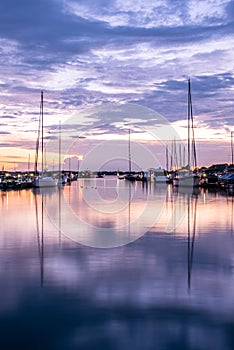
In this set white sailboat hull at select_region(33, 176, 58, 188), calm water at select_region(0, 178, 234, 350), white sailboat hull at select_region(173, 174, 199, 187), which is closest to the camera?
calm water at select_region(0, 178, 234, 350)

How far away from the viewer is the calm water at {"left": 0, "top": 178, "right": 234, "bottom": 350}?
7.04 metres

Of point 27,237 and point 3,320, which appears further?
point 27,237

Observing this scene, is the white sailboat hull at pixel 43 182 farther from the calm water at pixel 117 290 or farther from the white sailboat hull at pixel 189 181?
the calm water at pixel 117 290

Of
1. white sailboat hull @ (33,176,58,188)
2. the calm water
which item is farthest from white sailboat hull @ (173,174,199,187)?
the calm water

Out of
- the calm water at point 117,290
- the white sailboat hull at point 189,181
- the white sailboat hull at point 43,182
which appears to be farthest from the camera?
the white sailboat hull at point 43,182

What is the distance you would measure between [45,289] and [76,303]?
113cm

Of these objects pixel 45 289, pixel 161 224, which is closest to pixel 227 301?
pixel 45 289

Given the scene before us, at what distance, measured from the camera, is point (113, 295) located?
30.0 feet

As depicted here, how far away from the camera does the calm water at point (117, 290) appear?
704 centimetres

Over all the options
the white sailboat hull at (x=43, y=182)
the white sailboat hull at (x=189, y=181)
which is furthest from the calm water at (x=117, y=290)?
the white sailboat hull at (x=43, y=182)

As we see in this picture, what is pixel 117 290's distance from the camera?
31.0 ft

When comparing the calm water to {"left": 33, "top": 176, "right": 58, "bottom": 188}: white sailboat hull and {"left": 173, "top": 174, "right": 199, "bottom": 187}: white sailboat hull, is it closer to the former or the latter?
{"left": 173, "top": 174, "right": 199, "bottom": 187}: white sailboat hull

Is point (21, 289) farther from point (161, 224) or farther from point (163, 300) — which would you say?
point (161, 224)

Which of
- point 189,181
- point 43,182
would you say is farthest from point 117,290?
point 43,182
